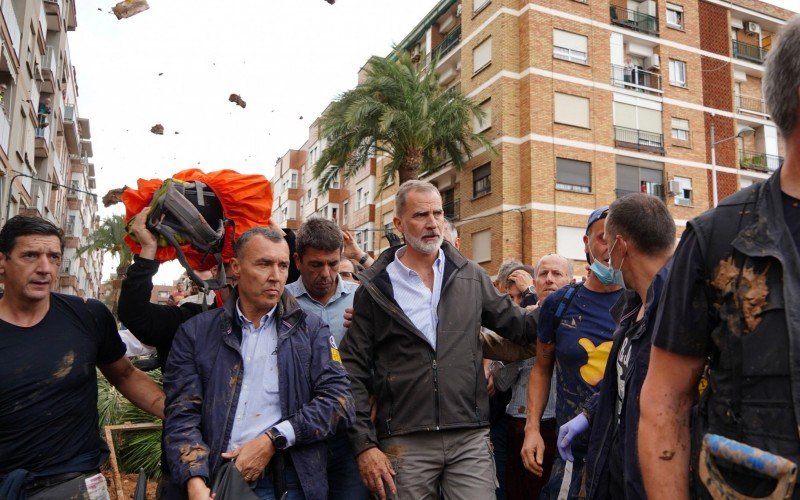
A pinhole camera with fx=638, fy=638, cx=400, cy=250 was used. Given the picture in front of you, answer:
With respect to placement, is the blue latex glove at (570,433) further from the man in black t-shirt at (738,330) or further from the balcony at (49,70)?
the balcony at (49,70)

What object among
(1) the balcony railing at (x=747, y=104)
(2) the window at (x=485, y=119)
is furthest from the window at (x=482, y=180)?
(1) the balcony railing at (x=747, y=104)

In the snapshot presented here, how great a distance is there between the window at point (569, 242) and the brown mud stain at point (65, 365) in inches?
925

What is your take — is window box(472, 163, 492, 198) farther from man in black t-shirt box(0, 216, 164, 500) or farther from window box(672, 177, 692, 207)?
man in black t-shirt box(0, 216, 164, 500)

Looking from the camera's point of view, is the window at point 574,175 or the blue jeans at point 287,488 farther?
the window at point 574,175

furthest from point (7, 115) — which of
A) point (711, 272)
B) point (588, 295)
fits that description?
point (711, 272)

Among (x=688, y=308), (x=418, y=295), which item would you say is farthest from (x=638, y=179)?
(x=688, y=308)

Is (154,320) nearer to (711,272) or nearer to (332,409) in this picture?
(332,409)

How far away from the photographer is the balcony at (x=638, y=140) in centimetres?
2772

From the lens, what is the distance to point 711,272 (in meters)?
1.65

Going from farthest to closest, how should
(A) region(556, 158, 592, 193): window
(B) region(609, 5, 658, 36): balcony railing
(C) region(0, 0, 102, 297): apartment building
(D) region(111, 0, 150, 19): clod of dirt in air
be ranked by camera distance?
(B) region(609, 5, 658, 36): balcony railing, (A) region(556, 158, 592, 193): window, (C) region(0, 0, 102, 297): apartment building, (D) region(111, 0, 150, 19): clod of dirt in air

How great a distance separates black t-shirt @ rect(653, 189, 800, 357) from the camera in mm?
1676

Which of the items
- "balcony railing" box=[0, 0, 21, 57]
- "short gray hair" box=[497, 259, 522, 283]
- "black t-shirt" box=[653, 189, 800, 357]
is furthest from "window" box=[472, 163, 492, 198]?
"black t-shirt" box=[653, 189, 800, 357]

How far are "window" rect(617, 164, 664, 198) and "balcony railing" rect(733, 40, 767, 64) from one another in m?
8.91

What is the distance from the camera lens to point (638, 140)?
92.4ft
